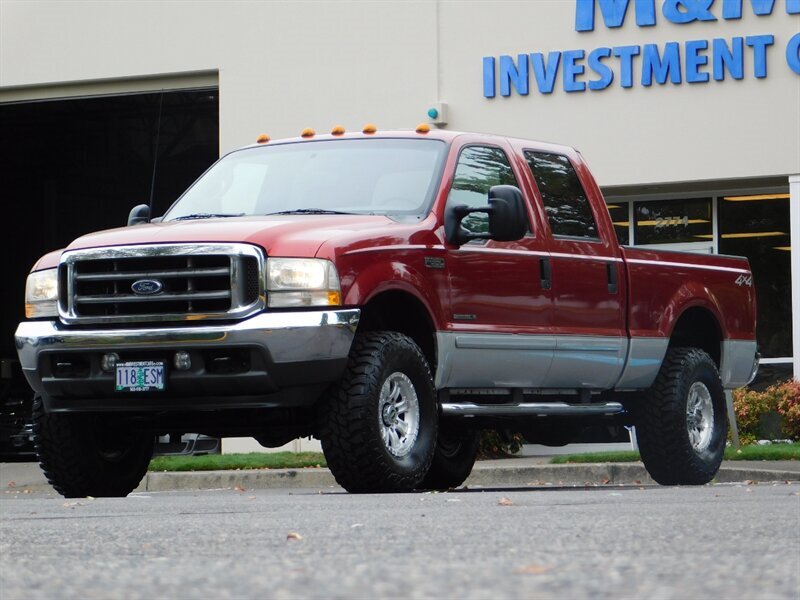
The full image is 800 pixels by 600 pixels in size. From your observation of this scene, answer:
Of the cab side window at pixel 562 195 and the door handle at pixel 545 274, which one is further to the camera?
the cab side window at pixel 562 195

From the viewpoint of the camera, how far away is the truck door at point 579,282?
417 inches

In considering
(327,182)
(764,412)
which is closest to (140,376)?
(327,182)

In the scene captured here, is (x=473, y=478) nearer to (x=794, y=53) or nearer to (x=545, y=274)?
(x=545, y=274)

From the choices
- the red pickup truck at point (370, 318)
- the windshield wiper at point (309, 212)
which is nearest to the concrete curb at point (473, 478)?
the red pickup truck at point (370, 318)

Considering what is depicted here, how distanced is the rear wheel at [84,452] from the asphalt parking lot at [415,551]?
1.84 m

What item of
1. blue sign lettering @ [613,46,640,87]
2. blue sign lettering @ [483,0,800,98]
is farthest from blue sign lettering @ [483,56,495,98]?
blue sign lettering @ [613,46,640,87]

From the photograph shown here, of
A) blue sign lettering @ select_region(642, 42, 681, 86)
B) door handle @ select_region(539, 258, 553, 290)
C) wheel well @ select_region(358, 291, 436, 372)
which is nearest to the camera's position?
wheel well @ select_region(358, 291, 436, 372)

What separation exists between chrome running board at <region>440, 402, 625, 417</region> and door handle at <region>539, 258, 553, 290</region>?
0.72 meters

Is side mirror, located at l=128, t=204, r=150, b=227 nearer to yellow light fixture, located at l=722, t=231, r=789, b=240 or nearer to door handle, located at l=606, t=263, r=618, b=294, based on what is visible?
door handle, located at l=606, t=263, r=618, b=294

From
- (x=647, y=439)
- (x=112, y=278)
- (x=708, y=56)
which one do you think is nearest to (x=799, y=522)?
(x=112, y=278)

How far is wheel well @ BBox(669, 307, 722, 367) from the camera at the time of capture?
12.2 m

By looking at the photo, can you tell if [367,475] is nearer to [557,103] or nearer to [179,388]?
[179,388]

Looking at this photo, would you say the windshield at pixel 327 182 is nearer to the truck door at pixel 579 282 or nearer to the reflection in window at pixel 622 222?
the truck door at pixel 579 282

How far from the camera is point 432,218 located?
9625 mm
